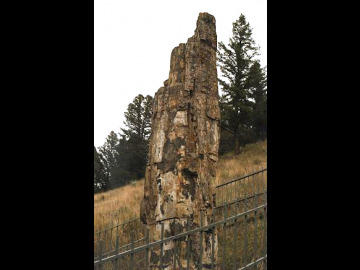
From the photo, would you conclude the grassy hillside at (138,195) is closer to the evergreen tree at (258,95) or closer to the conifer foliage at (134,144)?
the evergreen tree at (258,95)

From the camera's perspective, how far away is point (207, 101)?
16.5ft

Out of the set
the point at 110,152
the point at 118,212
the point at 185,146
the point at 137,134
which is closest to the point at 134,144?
the point at 137,134

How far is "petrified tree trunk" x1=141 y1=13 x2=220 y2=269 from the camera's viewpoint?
4441mm

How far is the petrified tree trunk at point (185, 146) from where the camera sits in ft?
14.6

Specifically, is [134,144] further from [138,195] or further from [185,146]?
[185,146]

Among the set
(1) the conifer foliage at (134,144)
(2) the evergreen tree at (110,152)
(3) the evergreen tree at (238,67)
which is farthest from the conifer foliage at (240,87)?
(2) the evergreen tree at (110,152)

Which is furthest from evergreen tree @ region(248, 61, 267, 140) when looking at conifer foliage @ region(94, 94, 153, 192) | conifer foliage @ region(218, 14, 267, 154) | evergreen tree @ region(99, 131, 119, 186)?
evergreen tree @ region(99, 131, 119, 186)

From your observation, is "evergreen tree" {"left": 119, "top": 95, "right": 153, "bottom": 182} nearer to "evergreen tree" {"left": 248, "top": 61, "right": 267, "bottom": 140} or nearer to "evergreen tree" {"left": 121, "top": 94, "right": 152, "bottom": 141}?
"evergreen tree" {"left": 121, "top": 94, "right": 152, "bottom": 141}
